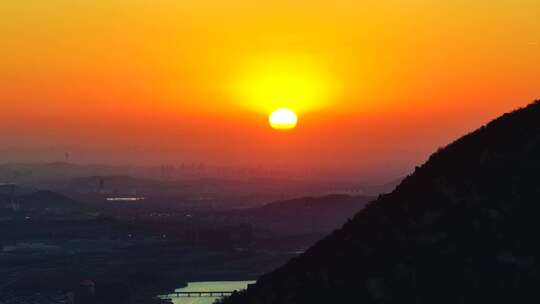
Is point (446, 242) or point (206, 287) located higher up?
point (206, 287)

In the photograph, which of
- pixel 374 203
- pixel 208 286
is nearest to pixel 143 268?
pixel 208 286

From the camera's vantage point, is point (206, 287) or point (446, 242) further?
point (206, 287)

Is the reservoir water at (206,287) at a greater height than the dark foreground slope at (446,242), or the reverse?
the reservoir water at (206,287)

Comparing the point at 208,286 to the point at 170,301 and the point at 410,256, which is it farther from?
the point at 410,256

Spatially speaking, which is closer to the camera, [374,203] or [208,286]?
[374,203]

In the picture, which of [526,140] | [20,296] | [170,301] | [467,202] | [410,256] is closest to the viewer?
[410,256]

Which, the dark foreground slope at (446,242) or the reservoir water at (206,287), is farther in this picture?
the reservoir water at (206,287)

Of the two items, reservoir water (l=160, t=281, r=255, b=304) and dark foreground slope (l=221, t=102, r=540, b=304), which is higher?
reservoir water (l=160, t=281, r=255, b=304)

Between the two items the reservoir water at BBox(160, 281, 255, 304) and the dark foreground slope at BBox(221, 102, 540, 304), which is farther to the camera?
the reservoir water at BBox(160, 281, 255, 304)
